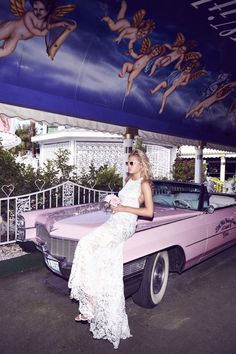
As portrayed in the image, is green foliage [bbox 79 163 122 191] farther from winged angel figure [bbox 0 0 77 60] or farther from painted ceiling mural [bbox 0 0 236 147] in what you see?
winged angel figure [bbox 0 0 77 60]

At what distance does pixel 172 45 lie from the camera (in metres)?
6.71

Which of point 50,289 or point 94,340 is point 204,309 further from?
point 50,289

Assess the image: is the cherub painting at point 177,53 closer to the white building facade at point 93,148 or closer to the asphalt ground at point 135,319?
the asphalt ground at point 135,319

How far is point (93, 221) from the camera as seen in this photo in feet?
12.9

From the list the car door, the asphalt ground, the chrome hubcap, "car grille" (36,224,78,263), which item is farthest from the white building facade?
"car grille" (36,224,78,263)

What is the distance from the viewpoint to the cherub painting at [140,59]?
6.38 meters

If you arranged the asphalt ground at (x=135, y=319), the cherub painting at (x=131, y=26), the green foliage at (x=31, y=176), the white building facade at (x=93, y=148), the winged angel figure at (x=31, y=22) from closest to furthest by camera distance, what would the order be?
the asphalt ground at (x=135, y=319) < the winged angel figure at (x=31, y=22) < the cherub painting at (x=131, y=26) < the green foliage at (x=31, y=176) < the white building facade at (x=93, y=148)

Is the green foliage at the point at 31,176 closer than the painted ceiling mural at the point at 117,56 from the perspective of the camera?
No

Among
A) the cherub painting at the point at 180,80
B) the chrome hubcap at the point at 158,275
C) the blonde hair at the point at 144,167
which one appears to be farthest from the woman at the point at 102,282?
the cherub painting at the point at 180,80

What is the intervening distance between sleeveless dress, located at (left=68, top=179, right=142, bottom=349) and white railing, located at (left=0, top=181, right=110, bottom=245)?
281 centimetres

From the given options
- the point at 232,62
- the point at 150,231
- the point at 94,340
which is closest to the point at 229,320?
the point at 150,231

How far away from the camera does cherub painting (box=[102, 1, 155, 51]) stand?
5.57 metres

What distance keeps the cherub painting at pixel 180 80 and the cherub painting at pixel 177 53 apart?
28cm

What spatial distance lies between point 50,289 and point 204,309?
2.13m
